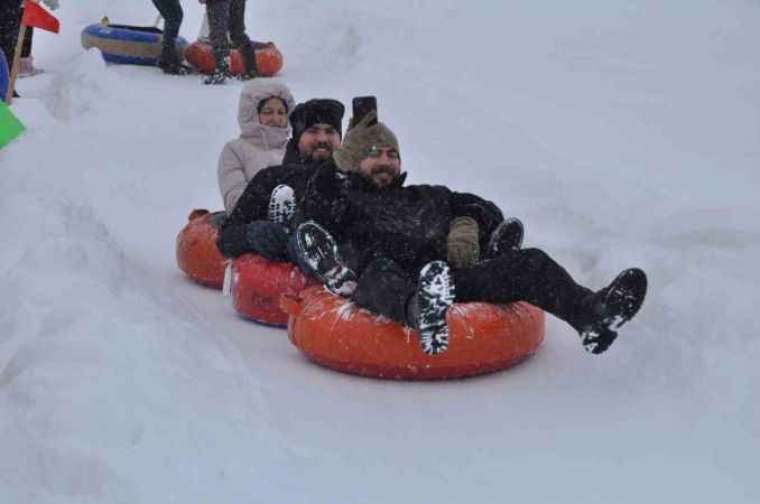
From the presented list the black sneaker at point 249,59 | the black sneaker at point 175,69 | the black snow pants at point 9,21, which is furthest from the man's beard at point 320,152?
the black sneaker at point 175,69

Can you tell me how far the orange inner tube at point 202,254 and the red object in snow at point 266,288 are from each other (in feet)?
1.82

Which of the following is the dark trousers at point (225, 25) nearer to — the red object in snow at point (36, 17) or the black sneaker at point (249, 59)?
the black sneaker at point (249, 59)

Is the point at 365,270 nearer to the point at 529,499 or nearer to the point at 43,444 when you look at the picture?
the point at 529,499

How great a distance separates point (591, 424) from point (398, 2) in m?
11.0

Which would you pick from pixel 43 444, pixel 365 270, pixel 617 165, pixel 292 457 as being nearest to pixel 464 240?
pixel 365 270

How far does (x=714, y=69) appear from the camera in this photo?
33.6ft

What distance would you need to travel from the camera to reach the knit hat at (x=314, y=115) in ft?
20.0

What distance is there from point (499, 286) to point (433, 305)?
496 mm

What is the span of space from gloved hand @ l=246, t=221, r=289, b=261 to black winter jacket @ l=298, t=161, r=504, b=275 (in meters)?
0.29

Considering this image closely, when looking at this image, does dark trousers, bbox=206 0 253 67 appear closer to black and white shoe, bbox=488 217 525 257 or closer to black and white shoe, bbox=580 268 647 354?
black and white shoe, bbox=488 217 525 257

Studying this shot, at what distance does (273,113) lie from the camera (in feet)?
20.8

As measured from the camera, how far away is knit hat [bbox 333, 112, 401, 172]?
202 inches

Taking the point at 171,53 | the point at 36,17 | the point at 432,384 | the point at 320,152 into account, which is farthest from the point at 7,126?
the point at 171,53

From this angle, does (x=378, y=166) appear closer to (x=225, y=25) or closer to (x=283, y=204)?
(x=283, y=204)
